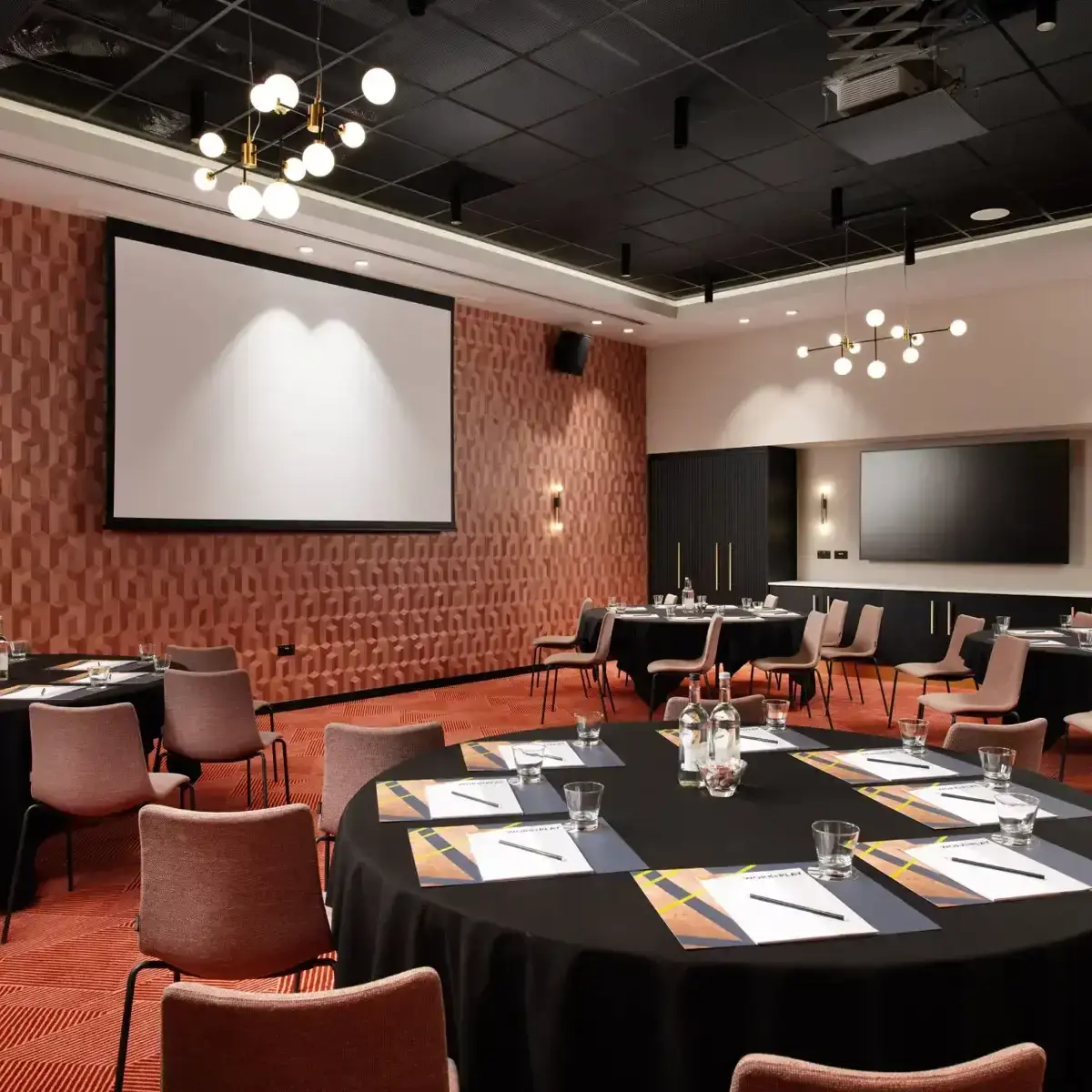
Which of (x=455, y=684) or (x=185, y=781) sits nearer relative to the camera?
(x=185, y=781)

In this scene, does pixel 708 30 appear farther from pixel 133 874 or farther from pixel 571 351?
pixel 571 351

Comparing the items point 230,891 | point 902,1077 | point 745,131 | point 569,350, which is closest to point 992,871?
point 902,1077

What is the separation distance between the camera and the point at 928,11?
4098 mm

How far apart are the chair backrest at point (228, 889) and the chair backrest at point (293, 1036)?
0.83 m

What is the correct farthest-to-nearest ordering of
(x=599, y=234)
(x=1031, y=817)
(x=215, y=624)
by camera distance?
(x=599, y=234) → (x=215, y=624) → (x=1031, y=817)

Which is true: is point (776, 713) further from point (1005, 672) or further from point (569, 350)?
point (569, 350)

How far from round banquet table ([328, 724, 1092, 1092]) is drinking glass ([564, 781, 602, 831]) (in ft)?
0.74

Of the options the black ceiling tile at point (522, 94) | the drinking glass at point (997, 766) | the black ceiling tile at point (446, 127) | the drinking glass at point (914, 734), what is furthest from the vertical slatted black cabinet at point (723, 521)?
the drinking glass at point (997, 766)

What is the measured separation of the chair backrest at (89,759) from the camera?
3.53m

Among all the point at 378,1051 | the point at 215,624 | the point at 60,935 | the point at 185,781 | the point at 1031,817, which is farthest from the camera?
the point at 215,624

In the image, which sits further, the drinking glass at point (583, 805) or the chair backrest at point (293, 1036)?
the drinking glass at point (583, 805)

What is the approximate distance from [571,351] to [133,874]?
300 inches

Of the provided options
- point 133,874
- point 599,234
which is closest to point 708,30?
point 599,234

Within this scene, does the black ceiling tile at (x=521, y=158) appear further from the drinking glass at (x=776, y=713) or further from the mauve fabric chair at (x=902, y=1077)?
the mauve fabric chair at (x=902, y=1077)
